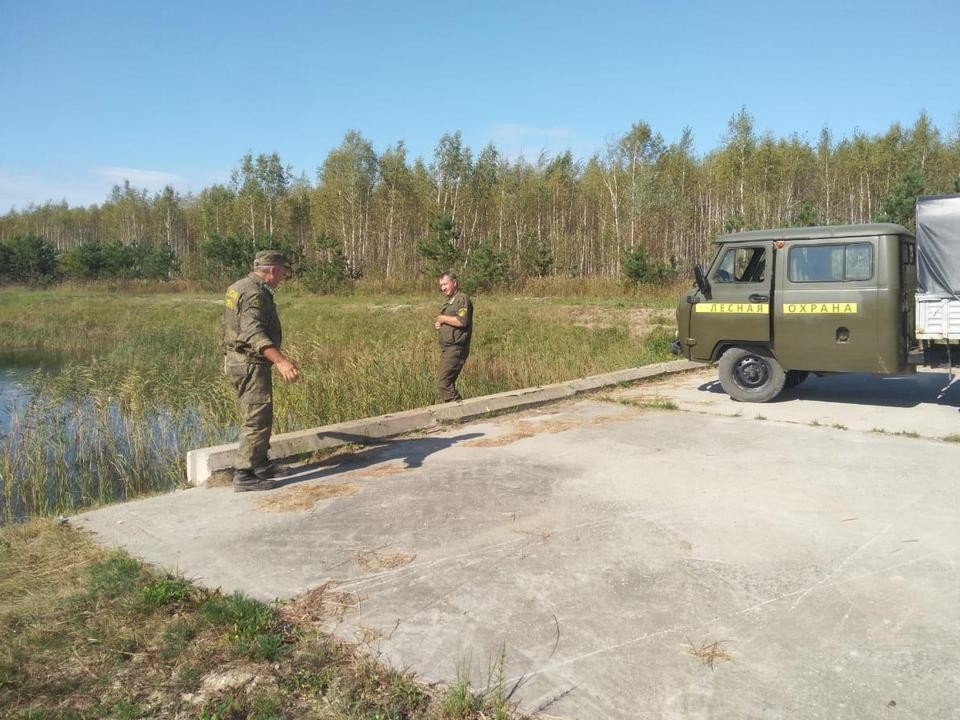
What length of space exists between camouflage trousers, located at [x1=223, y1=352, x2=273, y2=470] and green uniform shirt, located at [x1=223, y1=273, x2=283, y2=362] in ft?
0.32

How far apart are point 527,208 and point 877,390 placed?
36781 mm

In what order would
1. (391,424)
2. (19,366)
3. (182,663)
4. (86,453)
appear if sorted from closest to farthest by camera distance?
(182,663), (391,424), (86,453), (19,366)

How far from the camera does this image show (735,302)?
8820 mm

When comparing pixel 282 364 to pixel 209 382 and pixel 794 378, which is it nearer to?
pixel 794 378

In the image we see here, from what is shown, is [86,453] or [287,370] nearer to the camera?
[287,370]

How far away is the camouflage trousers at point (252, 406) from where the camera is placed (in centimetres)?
569

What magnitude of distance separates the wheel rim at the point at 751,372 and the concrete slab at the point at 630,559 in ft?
5.79

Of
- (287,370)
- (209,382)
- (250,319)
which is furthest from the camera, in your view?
(209,382)

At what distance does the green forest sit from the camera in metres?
36.2

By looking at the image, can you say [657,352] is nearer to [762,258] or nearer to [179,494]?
[762,258]

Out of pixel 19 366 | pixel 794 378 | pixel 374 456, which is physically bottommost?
pixel 374 456

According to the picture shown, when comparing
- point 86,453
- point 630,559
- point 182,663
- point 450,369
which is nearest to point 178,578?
point 182,663

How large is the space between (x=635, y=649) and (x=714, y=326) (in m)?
6.41

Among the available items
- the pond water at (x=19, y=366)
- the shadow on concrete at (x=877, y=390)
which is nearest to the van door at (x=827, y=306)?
the shadow on concrete at (x=877, y=390)
